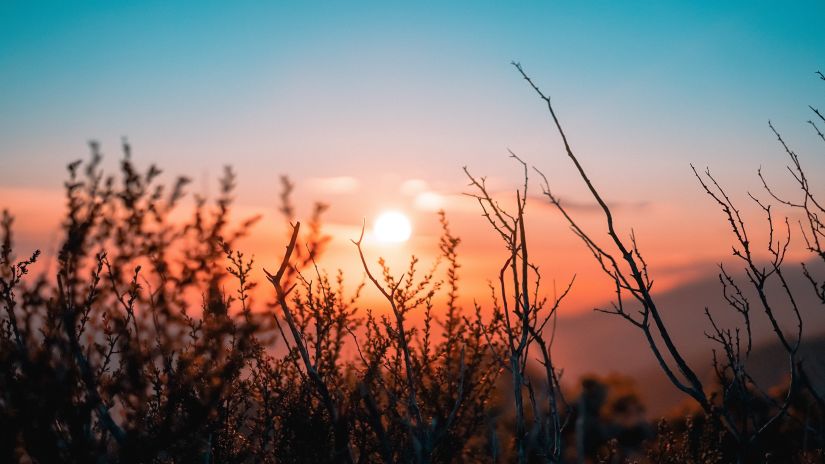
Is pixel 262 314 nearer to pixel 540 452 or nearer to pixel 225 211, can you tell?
pixel 225 211

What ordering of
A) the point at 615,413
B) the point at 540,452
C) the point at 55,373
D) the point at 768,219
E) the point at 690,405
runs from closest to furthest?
1. the point at 540,452
2. the point at 55,373
3. the point at 768,219
4. the point at 690,405
5. the point at 615,413

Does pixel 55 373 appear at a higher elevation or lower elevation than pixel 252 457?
higher

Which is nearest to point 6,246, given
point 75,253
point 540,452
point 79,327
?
point 79,327

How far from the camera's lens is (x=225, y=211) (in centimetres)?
509

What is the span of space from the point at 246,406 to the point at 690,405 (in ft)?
53.0

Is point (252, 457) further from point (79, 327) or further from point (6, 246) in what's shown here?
point (6, 246)

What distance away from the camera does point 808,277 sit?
3674 millimetres

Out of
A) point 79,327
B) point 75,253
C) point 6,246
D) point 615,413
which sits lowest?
point 615,413

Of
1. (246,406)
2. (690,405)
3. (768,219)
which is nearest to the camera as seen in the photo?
(768,219)

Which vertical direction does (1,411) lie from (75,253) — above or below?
below

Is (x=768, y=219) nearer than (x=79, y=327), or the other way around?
(x=768, y=219)

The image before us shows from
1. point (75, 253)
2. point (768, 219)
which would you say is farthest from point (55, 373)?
point (768, 219)

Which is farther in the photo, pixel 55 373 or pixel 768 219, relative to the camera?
pixel 768 219

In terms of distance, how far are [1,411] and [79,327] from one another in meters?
1.30
